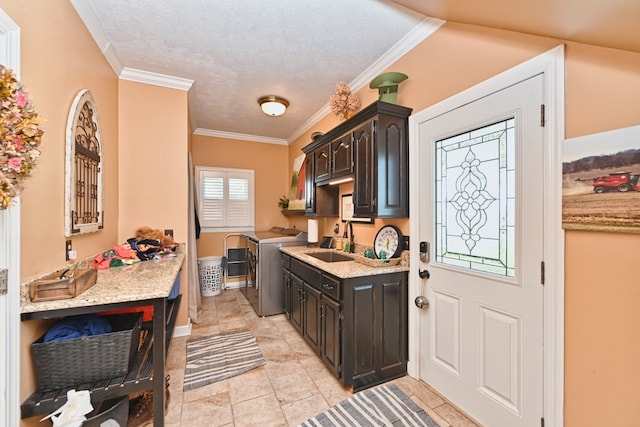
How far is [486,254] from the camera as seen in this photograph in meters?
1.59

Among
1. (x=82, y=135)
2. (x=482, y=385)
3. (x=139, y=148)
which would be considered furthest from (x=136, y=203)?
(x=482, y=385)

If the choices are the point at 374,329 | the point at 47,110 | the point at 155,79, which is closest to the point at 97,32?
the point at 155,79

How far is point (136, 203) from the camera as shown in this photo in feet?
8.78

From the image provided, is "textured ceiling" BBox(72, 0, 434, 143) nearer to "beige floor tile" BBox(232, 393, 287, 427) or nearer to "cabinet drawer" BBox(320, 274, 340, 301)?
"cabinet drawer" BBox(320, 274, 340, 301)

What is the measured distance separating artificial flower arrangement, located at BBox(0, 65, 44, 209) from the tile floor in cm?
167

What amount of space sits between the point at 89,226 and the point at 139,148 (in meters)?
1.16

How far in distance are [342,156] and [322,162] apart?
46cm

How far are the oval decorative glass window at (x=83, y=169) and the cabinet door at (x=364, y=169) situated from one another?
2.02m

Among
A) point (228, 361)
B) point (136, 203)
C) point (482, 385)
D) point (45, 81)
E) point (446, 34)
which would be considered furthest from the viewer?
point (136, 203)

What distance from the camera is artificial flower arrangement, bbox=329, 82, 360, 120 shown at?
2.40 metres

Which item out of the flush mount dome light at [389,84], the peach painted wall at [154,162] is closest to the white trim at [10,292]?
the peach painted wall at [154,162]

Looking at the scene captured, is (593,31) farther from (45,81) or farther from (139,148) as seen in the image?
(139,148)

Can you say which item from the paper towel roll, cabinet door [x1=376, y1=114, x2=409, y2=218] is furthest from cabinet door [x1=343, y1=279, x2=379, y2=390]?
the paper towel roll

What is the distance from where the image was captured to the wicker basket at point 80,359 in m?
1.23
